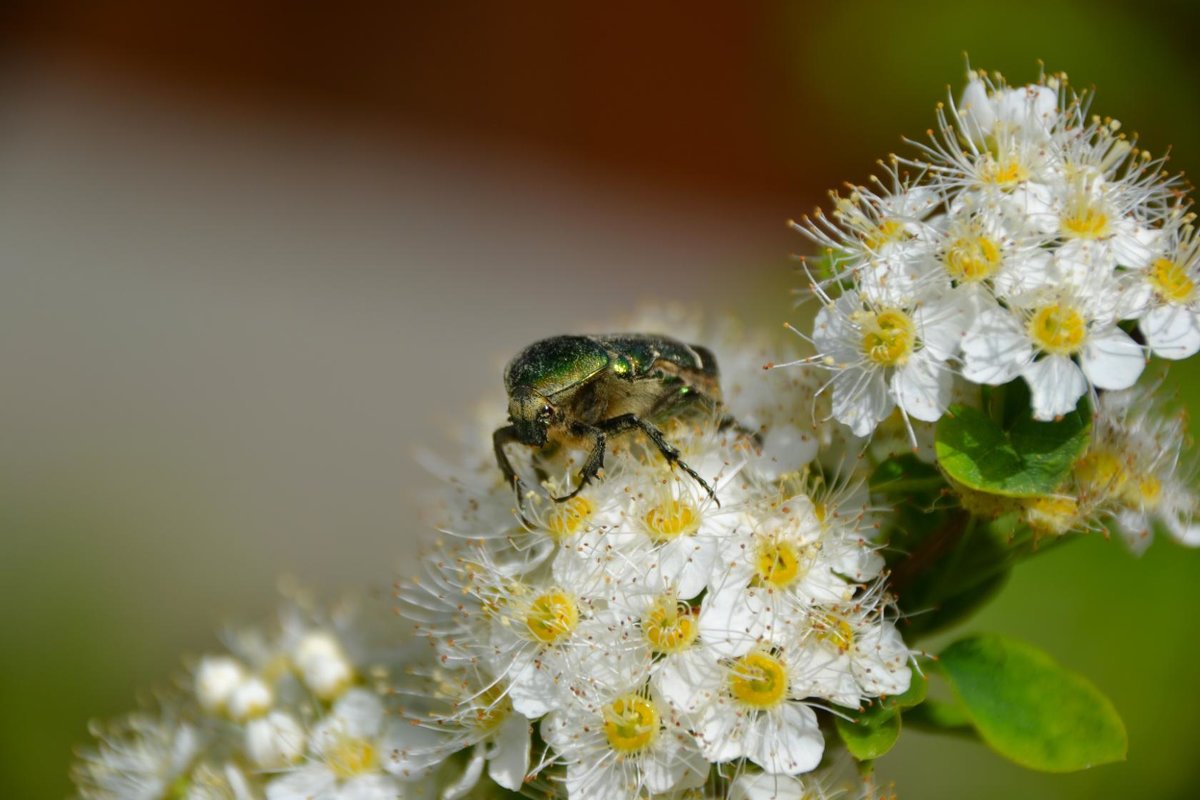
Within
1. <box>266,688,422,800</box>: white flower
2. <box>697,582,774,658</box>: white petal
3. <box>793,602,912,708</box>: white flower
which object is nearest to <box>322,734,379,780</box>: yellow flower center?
<box>266,688,422,800</box>: white flower

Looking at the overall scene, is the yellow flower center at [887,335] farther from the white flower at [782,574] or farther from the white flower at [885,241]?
the white flower at [782,574]

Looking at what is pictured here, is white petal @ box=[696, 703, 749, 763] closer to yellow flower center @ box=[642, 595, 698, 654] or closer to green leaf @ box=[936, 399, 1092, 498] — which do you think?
yellow flower center @ box=[642, 595, 698, 654]

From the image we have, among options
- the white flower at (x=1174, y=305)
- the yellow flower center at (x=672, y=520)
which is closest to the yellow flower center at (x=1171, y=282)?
the white flower at (x=1174, y=305)

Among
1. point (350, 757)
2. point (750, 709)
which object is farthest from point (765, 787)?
point (350, 757)

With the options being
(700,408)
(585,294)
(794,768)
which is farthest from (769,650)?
(585,294)

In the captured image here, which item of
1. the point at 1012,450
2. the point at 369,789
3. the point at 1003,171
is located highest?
the point at 1003,171

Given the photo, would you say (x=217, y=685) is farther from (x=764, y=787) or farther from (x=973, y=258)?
(x=973, y=258)
